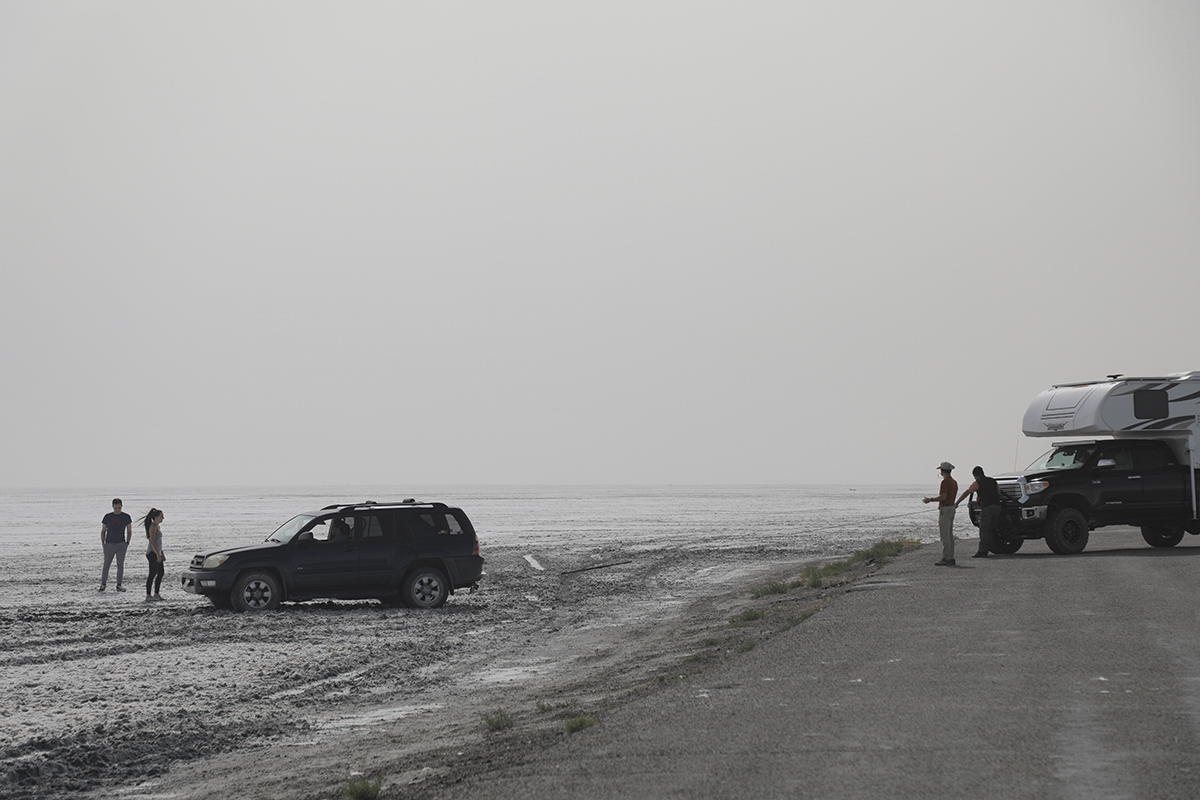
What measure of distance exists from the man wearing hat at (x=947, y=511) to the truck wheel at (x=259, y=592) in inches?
467

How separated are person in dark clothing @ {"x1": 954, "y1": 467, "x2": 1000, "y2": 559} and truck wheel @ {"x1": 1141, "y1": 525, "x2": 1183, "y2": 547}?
18.0 ft

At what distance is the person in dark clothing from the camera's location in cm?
2208

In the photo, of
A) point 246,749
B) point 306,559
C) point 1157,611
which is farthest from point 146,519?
point 1157,611

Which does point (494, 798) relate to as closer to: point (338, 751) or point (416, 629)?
point (338, 751)

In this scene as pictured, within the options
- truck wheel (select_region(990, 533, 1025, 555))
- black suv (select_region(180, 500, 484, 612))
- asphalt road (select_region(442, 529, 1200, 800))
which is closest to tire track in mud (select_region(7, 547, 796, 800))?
black suv (select_region(180, 500, 484, 612))

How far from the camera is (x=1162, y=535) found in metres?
25.6

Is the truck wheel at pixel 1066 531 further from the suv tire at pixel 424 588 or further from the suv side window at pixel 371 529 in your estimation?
the suv side window at pixel 371 529

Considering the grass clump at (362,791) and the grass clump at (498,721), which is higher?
the grass clump at (362,791)

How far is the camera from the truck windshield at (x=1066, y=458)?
23.6 meters

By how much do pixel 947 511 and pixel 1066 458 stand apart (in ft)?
15.2

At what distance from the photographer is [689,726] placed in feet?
26.3

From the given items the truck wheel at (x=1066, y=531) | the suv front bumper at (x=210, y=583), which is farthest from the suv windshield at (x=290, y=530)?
the truck wheel at (x=1066, y=531)

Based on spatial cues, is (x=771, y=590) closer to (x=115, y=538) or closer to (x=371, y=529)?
(x=371, y=529)

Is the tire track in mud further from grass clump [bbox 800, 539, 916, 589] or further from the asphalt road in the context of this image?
grass clump [bbox 800, 539, 916, 589]
